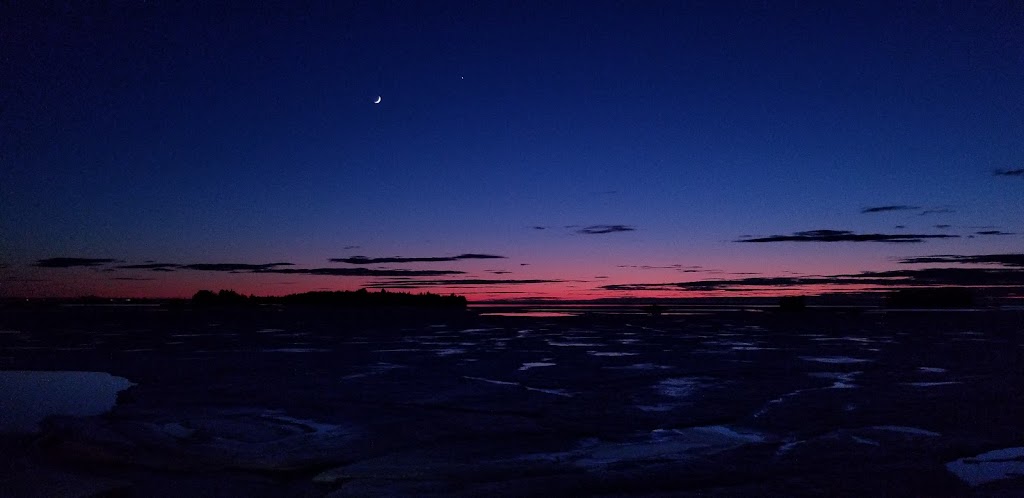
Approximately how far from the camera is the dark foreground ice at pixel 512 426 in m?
6.05

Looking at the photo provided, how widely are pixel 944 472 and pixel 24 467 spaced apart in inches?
318

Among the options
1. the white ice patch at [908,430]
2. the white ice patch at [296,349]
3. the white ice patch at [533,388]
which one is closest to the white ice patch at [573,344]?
the white ice patch at [296,349]

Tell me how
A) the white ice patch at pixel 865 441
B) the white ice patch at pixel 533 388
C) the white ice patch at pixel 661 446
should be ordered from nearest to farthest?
the white ice patch at pixel 661 446 → the white ice patch at pixel 865 441 → the white ice patch at pixel 533 388

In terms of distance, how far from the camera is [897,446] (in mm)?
7332

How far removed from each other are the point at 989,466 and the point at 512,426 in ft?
15.5

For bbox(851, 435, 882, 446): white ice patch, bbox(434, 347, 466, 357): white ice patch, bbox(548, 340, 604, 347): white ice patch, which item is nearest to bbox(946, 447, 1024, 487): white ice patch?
bbox(851, 435, 882, 446): white ice patch

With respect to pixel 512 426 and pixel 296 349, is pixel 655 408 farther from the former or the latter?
pixel 296 349

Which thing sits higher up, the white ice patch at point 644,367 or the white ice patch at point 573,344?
the white ice patch at point 573,344

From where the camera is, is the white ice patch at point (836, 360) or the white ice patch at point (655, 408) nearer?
the white ice patch at point (655, 408)

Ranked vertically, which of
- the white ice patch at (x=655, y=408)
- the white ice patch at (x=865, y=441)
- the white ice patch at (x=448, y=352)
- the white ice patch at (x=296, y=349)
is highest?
the white ice patch at (x=296, y=349)

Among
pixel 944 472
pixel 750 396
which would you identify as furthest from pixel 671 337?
pixel 944 472

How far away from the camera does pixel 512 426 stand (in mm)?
8539

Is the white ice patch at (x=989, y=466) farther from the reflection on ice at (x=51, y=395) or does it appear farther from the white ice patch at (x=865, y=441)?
the reflection on ice at (x=51, y=395)

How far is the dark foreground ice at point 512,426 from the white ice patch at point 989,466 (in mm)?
36
